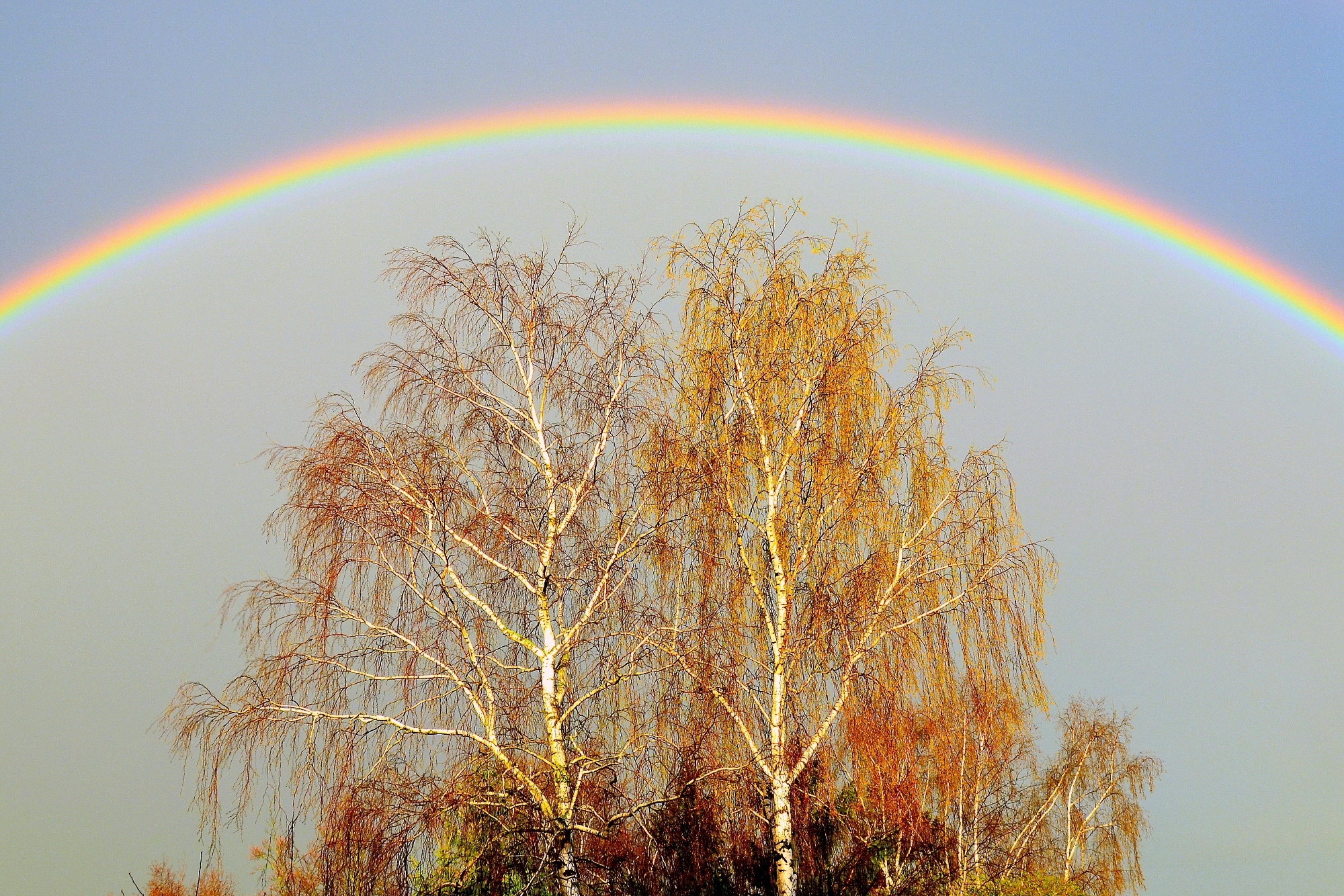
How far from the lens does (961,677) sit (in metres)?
10.4

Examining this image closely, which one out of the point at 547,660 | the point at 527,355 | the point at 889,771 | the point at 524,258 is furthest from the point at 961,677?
the point at 524,258

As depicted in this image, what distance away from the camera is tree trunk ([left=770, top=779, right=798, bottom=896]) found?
32.4 feet

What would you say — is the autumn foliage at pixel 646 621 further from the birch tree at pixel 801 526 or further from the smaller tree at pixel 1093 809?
the smaller tree at pixel 1093 809

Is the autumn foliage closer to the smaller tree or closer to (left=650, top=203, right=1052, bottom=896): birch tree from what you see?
(left=650, top=203, right=1052, bottom=896): birch tree

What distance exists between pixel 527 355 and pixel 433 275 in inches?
45.7

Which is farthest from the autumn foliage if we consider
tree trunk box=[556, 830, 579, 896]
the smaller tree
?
the smaller tree

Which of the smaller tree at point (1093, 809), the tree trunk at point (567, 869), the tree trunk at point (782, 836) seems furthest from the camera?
the smaller tree at point (1093, 809)

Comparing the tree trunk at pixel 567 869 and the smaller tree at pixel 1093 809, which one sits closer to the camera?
the tree trunk at pixel 567 869

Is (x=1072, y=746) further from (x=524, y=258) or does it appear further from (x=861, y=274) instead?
(x=524, y=258)

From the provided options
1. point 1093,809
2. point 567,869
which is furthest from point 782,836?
point 1093,809

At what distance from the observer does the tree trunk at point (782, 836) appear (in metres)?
9.88

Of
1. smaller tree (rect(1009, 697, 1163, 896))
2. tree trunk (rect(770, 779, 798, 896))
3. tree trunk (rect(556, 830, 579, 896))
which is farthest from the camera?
smaller tree (rect(1009, 697, 1163, 896))

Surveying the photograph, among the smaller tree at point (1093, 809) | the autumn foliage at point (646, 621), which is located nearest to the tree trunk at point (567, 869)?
the autumn foliage at point (646, 621)

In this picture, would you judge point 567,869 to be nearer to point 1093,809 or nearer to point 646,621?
point 646,621
